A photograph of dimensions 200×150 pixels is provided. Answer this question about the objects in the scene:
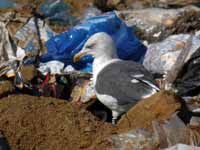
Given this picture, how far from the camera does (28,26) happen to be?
6.62 metres

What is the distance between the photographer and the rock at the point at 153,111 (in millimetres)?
3973

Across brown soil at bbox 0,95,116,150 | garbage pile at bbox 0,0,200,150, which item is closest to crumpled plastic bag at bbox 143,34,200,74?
garbage pile at bbox 0,0,200,150

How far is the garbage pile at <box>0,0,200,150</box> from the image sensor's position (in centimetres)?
384

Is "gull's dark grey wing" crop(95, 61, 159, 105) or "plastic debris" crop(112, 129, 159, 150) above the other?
"plastic debris" crop(112, 129, 159, 150)

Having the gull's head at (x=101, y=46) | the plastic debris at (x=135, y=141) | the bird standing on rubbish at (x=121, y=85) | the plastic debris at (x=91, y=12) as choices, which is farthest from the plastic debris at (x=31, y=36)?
the plastic debris at (x=135, y=141)

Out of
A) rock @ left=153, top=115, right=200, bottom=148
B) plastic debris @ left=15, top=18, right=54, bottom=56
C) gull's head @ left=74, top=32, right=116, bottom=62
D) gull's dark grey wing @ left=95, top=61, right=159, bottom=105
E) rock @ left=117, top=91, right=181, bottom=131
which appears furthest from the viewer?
plastic debris @ left=15, top=18, right=54, bottom=56

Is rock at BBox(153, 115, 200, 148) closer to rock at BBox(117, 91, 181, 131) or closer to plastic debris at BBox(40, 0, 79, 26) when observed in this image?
rock at BBox(117, 91, 181, 131)

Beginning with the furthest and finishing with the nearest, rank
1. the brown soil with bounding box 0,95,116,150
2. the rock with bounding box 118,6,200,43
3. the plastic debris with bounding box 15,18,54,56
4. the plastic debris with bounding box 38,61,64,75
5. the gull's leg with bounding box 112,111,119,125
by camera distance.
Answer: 1. the rock with bounding box 118,6,200,43
2. the plastic debris with bounding box 15,18,54,56
3. the plastic debris with bounding box 38,61,64,75
4. the gull's leg with bounding box 112,111,119,125
5. the brown soil with bounding box 0,95,116,150

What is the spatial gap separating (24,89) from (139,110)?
1.48 metres

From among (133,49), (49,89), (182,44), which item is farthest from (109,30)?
(49,89)

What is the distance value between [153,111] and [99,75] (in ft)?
3.49

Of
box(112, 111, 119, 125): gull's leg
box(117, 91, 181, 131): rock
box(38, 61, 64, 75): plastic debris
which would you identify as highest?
box(117, 91, 181, 131): rock

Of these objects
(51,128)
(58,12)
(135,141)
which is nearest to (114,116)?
(51,128)

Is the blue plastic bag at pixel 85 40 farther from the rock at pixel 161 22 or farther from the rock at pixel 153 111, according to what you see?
the rock at pixel 153 111
